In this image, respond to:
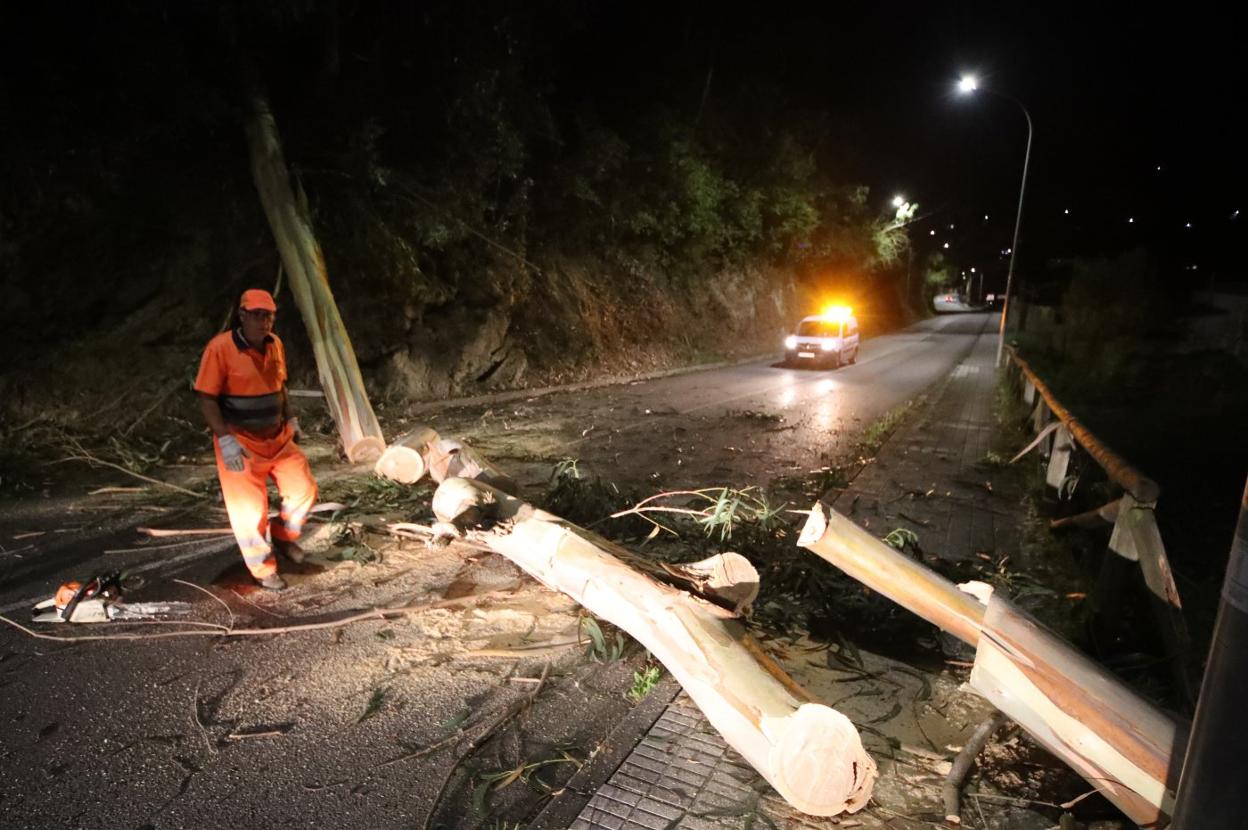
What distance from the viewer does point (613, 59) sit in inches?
773

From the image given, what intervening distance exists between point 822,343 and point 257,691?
56.4 ft

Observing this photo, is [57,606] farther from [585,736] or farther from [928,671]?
[928,671]

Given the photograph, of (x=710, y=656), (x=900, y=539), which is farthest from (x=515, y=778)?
(x=900, y=539)

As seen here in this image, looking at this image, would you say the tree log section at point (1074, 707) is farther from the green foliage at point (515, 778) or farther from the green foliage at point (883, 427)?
the green foliage at point (883, 427)

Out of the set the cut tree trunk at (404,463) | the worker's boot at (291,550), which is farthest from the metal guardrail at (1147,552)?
the worker's boot at (291,550)

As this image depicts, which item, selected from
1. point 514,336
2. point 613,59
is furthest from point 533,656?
point 613,59

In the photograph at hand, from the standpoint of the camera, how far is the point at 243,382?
4188mm

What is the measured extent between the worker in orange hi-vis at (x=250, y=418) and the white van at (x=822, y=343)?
1606cm

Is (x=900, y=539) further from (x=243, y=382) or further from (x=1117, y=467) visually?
(x=243, y=382)

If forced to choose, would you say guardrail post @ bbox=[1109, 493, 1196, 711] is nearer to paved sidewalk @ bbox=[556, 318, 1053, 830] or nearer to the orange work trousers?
paved sidewalk @ bbox=[556, 318, 1053, 830]

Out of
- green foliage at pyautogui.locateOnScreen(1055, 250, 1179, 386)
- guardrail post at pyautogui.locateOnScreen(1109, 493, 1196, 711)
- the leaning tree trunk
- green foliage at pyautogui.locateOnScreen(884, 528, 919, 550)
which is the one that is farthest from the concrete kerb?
green foliage at pyautogui.locateOnScreen(1055, 250, 1179, 386)

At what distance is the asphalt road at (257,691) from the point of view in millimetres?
2580

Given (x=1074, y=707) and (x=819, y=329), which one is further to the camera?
(x=819, y=329)

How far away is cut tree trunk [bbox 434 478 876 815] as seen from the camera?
235 centimetres
